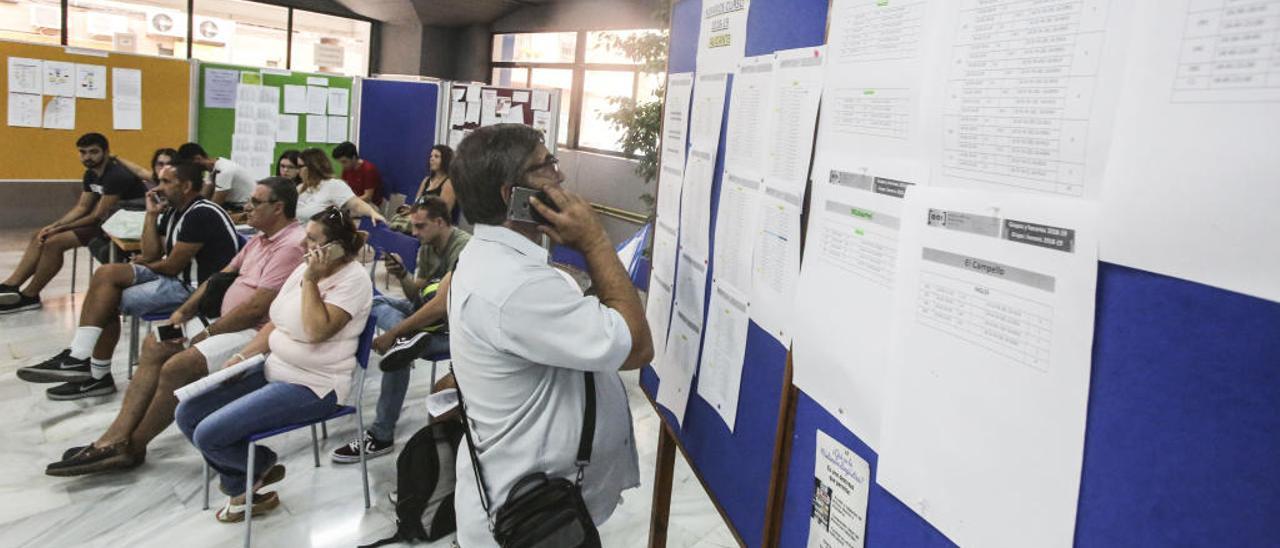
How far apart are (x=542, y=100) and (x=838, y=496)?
5.35 metres

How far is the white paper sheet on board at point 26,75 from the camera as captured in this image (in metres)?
5.78

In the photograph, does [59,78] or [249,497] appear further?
[59,78]

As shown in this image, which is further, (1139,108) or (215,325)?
(215,325)

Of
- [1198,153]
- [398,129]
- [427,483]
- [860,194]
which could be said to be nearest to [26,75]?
[398,129]

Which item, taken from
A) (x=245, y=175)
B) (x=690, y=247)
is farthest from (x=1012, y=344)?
(x=245, y=175)

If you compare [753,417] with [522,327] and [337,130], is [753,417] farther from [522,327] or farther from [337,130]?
[337,130]

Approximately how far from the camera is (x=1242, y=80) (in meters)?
0.50

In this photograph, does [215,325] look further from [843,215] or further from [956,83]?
[956,83]

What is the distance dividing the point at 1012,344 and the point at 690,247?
96 cm

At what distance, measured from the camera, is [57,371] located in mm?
4004

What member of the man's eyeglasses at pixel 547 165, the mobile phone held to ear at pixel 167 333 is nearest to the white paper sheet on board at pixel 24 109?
the mobile phone held to ear at pixel 167 333

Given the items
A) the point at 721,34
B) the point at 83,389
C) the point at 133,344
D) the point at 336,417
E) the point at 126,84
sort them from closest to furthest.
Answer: the point at 721,34 < the point at 336,417 < the point at 83,389 < the point at 133,344 < the point at 126,84

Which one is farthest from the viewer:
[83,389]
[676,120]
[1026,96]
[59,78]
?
[59,78]

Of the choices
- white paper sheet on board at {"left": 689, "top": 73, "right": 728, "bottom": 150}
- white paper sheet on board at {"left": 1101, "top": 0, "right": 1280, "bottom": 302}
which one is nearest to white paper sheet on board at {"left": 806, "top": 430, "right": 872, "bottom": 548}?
white paper sheet on board at {"left": 1101, "top": 0, "right": 1280, "bottom": 302}
